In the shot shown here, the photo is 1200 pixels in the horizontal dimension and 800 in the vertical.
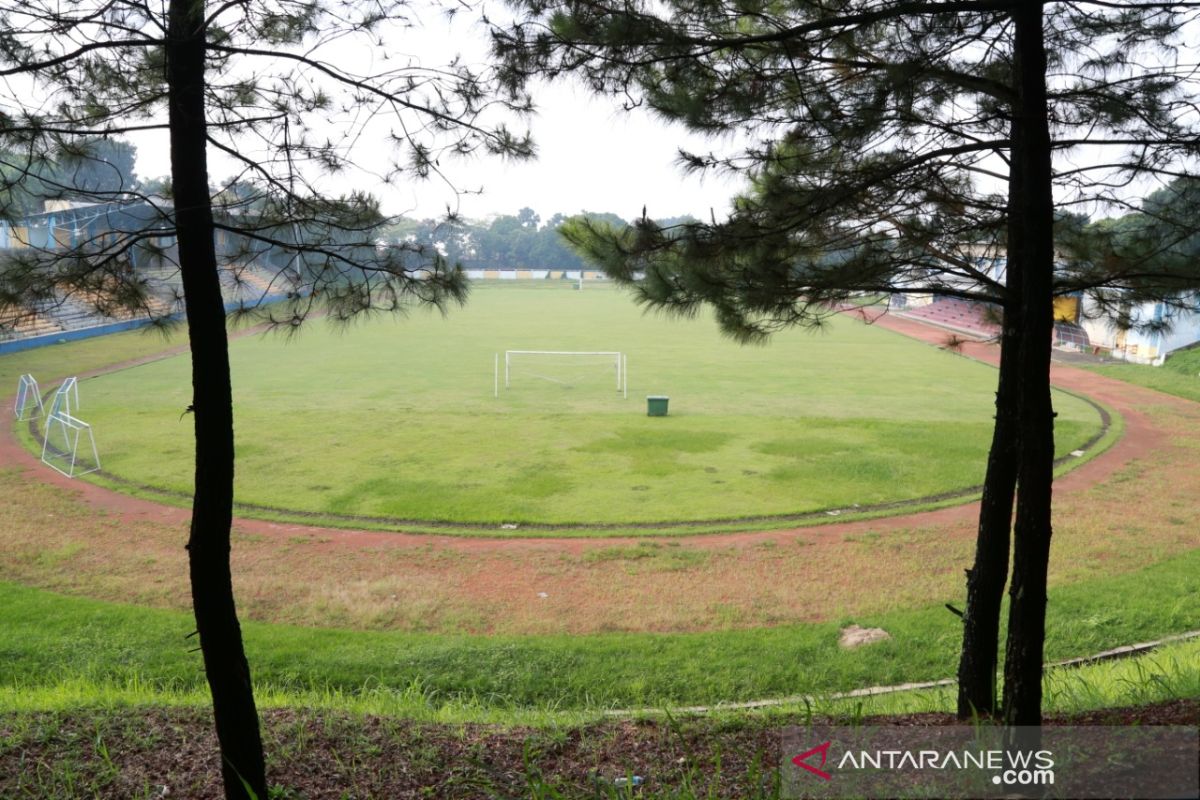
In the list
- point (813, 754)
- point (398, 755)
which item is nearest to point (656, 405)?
point (398, 755)

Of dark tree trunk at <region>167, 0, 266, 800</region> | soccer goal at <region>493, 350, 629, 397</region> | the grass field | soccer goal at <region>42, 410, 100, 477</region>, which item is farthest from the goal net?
dark tree trunk at <region>167, 0, 266, 800</region>

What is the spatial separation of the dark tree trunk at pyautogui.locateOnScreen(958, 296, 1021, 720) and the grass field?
4.12 meters

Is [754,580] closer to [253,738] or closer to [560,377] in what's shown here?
[253,738]

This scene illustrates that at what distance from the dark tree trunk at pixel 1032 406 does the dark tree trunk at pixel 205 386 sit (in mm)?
3215

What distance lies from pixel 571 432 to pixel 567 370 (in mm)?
9171

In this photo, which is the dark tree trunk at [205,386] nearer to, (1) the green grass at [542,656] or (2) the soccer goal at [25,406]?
(1) the green grass at [542,656]

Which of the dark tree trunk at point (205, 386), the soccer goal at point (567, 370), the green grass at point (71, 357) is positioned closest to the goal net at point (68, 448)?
the green grass at point (71, 357)

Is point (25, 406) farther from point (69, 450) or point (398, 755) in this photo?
point (398, 755)

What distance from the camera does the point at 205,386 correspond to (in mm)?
3729

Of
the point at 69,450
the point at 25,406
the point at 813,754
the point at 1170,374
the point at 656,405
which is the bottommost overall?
the point at 69,450

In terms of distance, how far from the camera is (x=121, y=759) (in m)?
4.44

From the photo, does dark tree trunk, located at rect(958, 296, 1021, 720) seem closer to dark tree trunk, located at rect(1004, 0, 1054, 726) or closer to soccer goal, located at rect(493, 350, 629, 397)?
dark tree trunk, located at rect(1004, 0, 1054, 726)

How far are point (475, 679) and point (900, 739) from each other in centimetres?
381

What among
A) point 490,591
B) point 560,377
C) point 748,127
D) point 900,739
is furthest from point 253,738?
point 560,377
